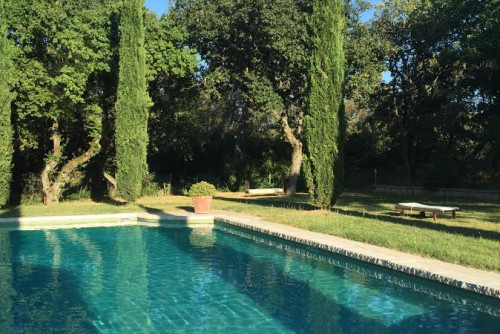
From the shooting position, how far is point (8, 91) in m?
16.5

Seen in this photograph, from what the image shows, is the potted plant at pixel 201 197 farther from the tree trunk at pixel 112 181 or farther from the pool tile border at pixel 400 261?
the tree trunk at pixel 112 181

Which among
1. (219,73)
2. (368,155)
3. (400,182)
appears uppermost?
(219,73)

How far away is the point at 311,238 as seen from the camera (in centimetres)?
1006

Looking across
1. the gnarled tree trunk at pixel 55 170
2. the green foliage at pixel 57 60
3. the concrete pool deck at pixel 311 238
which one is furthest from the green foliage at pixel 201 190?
the gnarled tree trunk at pixel 55 170

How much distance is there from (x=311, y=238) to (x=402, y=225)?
10.1 ft

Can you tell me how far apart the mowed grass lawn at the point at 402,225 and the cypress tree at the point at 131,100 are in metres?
1.48

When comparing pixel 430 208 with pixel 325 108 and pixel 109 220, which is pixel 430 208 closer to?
pixel 325 108

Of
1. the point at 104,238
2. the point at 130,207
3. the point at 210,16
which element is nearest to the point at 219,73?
the point at 210,16

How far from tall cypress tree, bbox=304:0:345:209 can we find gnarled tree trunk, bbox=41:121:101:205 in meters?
10.2

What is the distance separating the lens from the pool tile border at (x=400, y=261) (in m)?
6.25

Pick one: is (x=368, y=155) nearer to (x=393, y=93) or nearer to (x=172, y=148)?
(x=393, y=93)

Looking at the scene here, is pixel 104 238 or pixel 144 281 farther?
pixel 104 238

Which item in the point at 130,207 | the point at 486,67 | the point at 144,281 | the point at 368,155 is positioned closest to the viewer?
the point at 144,281

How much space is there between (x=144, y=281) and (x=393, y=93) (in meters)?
24.0
